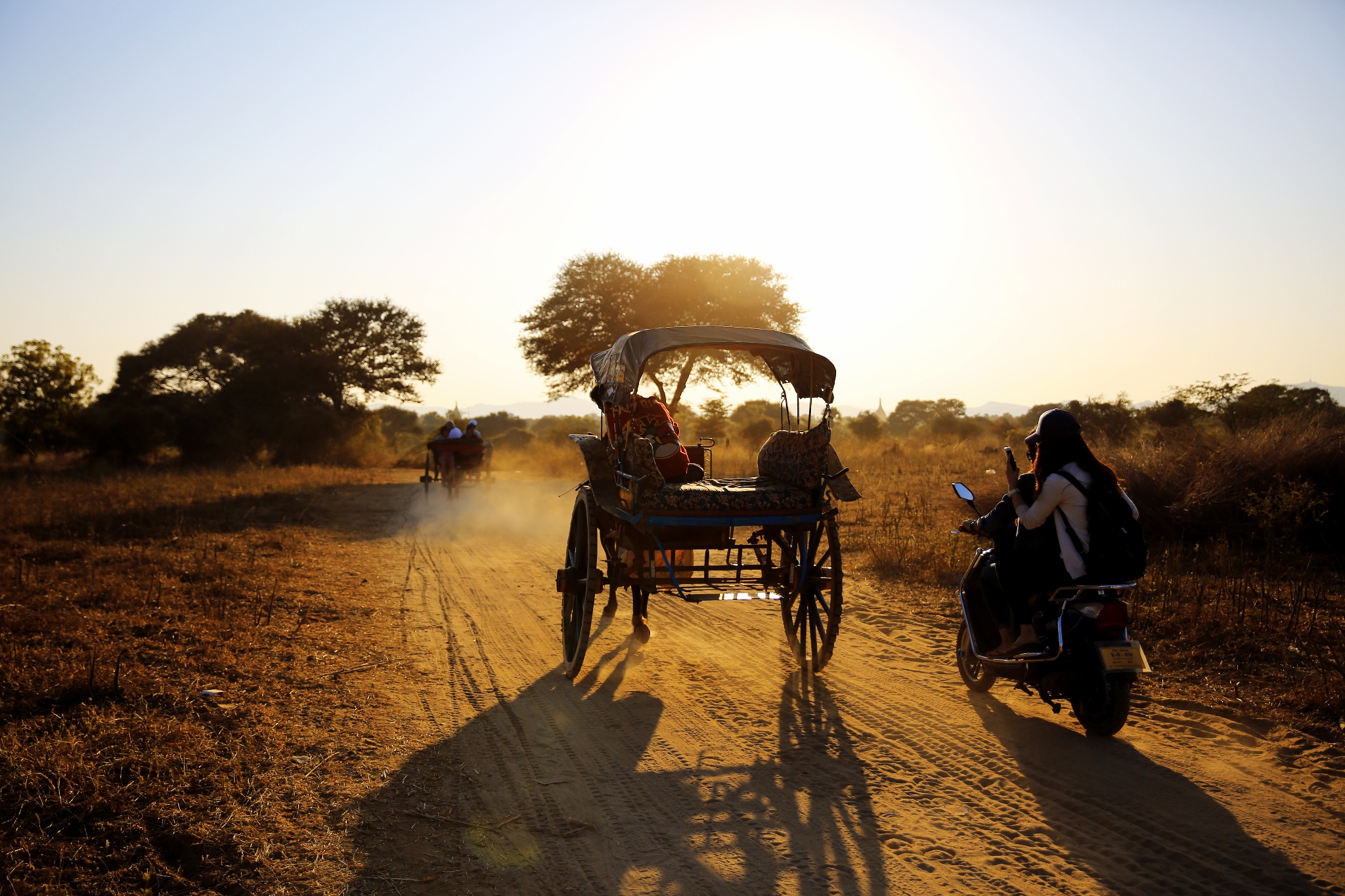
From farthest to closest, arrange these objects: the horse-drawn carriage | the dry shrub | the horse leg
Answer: the dry shrub, the horse leg, the horse-drawn carriage

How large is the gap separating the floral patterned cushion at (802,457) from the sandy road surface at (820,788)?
148 cm

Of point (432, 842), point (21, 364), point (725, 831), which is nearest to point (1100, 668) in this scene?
point (725, 831)

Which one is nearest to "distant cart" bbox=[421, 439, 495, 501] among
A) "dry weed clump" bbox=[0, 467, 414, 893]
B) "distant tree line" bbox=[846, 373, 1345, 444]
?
"dry weed clump" bbox=[0, 467, 414, 893]

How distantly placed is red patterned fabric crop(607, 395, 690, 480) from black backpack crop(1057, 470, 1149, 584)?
2.75 m

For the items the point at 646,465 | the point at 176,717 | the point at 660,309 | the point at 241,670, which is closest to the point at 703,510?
the point at 646,465

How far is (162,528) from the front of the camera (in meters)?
12.5

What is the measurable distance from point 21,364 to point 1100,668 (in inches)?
1749

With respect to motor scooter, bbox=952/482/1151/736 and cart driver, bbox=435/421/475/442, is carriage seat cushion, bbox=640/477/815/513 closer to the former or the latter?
motor scooter, bbox=952/482/1151/736

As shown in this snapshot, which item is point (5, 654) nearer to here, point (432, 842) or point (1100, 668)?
point (432, 842)

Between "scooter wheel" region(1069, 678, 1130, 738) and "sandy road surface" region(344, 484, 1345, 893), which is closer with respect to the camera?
Answer: "sandy road surface" region(344, 484, 1345, 893)

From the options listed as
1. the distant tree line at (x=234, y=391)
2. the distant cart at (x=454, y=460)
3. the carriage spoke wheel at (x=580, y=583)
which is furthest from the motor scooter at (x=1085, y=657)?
the distant tree line at (x=234, y=391)

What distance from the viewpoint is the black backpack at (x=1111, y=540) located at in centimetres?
464

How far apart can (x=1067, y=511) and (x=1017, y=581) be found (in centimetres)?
69

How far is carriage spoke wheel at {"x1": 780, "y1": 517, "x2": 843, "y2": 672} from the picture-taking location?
6059 millimetres
